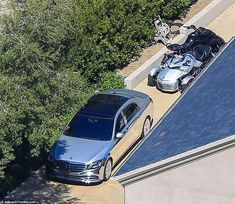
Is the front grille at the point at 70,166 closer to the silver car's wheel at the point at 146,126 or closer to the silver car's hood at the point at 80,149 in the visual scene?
the silver car's hood at the point at 80,149

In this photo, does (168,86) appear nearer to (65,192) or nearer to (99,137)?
(99,137)

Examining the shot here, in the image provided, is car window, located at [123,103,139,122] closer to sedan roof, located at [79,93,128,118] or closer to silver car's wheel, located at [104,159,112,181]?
sedan roof, located at [79,93,128,118]

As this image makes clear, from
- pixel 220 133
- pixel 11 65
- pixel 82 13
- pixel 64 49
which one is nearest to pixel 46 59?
pixel 11 65

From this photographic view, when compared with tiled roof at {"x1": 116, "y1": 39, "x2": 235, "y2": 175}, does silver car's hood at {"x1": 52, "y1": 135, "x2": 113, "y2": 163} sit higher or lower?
lower

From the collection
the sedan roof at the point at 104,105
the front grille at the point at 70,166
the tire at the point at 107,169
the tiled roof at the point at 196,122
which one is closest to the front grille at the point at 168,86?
the sedan roof at the point at 104,105

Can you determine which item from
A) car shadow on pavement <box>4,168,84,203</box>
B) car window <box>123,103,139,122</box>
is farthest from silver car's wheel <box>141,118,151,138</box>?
car shadow on pavement <box>4,168,84,203</box>
